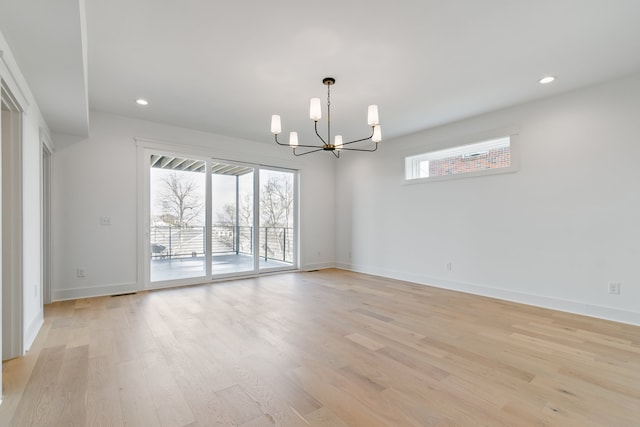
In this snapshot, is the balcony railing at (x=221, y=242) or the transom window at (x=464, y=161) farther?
the balcony railing at (x=221, y=242)

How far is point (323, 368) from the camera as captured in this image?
7.11ft

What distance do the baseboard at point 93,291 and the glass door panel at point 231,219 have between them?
1.26m

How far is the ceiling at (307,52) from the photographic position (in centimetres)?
211

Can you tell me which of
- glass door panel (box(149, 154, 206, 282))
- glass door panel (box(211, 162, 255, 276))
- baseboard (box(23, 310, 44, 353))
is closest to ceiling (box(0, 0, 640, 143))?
glass door panel (box(149, 154, 206, 282))

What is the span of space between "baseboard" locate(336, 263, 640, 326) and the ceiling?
8.25ft

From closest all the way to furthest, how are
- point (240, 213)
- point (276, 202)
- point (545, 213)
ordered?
point (545, 213) → point (240, 213) → point (276, 202)

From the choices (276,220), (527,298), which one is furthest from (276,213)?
(527,298)

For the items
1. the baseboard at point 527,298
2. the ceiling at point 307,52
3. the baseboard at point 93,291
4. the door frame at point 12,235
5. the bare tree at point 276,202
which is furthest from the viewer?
the bare tree at point 276,202

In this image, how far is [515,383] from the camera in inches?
77.7

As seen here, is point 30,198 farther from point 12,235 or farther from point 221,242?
point 221,242

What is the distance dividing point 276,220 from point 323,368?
4210mm

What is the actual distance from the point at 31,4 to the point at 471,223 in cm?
494

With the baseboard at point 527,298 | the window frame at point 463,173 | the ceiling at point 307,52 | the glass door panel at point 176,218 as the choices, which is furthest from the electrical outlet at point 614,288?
the glass door panel at point 176,218

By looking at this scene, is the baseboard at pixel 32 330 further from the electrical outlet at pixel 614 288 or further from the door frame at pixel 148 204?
the electrical outlet at pixel 614 288
